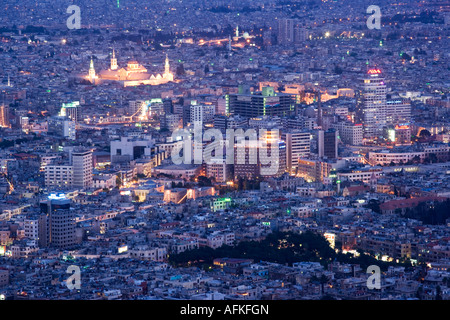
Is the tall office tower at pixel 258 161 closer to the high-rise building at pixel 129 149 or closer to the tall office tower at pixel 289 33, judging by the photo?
the high-rise building at pixel 129 149

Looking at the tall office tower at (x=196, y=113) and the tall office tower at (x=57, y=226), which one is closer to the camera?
the tall office tower at (x=57, y=226)

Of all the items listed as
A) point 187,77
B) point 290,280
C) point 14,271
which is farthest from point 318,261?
point 187,77

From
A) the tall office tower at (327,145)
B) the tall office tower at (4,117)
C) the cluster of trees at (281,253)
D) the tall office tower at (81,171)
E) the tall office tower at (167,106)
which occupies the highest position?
the tall office tower at (167,106)

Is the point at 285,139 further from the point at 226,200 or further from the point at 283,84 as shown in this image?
the point at 283,84

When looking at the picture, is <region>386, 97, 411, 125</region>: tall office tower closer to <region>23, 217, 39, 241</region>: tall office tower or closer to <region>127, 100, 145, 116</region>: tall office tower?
<region>127, 100, 145, 116</region>: tall office tower

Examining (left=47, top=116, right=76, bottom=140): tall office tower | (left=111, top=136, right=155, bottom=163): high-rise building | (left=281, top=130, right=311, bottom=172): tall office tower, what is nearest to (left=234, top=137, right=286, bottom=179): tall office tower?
(left=281, top=130, right=311, bottom=172): tall office tower

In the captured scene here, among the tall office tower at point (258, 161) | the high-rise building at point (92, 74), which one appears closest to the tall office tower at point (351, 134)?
the tall office tower at point (258, 161)

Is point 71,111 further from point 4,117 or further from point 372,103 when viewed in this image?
point 372,103
